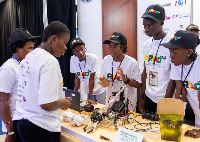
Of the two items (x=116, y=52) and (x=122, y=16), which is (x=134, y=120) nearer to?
(x=116, y=52)

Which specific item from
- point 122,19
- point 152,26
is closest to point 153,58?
point 152,26

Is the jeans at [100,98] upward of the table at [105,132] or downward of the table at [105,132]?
downward

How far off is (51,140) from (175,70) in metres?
1.21

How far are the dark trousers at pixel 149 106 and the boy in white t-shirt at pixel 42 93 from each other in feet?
3.84

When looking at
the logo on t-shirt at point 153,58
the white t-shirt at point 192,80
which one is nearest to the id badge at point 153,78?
the logo on t-shirt at point 153,58

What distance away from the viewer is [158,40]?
2.11 m

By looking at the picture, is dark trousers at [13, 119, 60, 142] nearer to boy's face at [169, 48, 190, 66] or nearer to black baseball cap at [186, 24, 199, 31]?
boy's face at [169, 48, 190, 66]

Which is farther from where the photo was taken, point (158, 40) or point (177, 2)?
point (177, 2)

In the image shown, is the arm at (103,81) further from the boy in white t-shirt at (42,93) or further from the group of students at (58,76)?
the boy in white t-shirt at (42,93)

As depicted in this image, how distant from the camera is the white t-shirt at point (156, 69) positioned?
2055 mm

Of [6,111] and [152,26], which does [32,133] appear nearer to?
[6,111]

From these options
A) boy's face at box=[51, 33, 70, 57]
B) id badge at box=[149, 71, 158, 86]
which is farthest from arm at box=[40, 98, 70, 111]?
id badge at box=[149, 71, 158, 86]

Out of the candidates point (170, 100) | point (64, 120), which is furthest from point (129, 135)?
point (64, 120)

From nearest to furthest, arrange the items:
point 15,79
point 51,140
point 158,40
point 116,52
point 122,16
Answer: point 51,140, point 15,79, point 158,40, point 116,52, point 122,16
